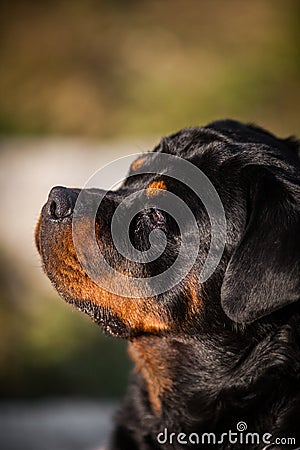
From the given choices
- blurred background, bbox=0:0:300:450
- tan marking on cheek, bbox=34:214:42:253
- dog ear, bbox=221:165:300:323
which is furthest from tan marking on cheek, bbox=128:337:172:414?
blurred background, bbox=0:0:300:450

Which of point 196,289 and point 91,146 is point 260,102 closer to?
point 91,146

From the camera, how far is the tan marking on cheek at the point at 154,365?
367 cm

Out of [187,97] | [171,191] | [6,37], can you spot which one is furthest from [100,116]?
[171,191]

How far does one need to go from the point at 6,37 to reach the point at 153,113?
449cm

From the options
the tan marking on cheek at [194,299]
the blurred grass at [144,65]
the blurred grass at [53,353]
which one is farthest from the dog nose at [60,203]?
the blurred grass at [144,65]

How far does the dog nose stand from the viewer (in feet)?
11.6

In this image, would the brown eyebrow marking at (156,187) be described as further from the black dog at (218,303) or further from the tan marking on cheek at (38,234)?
the tan marking on cheek at (38,234)

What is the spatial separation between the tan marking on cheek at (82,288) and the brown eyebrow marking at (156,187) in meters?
0.41

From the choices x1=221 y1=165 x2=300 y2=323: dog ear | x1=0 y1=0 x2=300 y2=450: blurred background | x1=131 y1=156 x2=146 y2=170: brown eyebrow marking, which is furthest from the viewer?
x1=0 y1=0 x2=300 y2=450: blurred background

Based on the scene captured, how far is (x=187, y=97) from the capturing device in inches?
484

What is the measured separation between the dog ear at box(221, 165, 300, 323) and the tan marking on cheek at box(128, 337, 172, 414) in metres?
0.55

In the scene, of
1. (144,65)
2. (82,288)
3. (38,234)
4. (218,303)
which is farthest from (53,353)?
(144,65)

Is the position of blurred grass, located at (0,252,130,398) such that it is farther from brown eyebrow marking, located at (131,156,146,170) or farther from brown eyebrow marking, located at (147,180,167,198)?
brown eyebrow marking, located at (147,180,167,198)

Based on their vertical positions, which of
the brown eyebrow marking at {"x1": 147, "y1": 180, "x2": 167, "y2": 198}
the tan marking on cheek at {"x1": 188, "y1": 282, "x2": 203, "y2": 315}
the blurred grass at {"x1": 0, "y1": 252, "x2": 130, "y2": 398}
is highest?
the blurred grass at {"x1": 0, "y1": 252, "x2": 130, "y2": 398}
